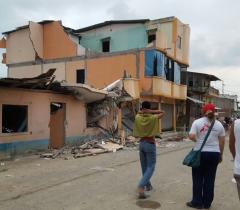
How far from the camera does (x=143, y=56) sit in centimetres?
2728

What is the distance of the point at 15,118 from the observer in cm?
1641

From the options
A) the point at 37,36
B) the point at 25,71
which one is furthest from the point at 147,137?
the point at 37,36

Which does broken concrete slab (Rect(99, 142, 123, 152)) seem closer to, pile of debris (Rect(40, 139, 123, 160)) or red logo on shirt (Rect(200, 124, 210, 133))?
pile of debris (Rect(40, 139, 123, 160))

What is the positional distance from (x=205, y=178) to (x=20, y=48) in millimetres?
30087

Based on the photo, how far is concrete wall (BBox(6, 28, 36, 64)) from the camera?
34.1 meters

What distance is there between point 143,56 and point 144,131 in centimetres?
1983

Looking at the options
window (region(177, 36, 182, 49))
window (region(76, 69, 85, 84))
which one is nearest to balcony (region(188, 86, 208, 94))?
window (region(177, 36, 182, 49))

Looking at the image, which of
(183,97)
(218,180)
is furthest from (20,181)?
(183,97)

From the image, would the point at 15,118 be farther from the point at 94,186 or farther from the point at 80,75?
the point at 80,75

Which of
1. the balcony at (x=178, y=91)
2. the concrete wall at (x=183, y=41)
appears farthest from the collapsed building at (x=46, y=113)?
the concrete wall at (x=183, y=41)

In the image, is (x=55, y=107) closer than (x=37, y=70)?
Yes

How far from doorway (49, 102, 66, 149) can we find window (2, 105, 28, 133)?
2238mm

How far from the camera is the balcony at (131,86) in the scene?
80.5 feet

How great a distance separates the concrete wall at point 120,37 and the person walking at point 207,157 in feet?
84.4
